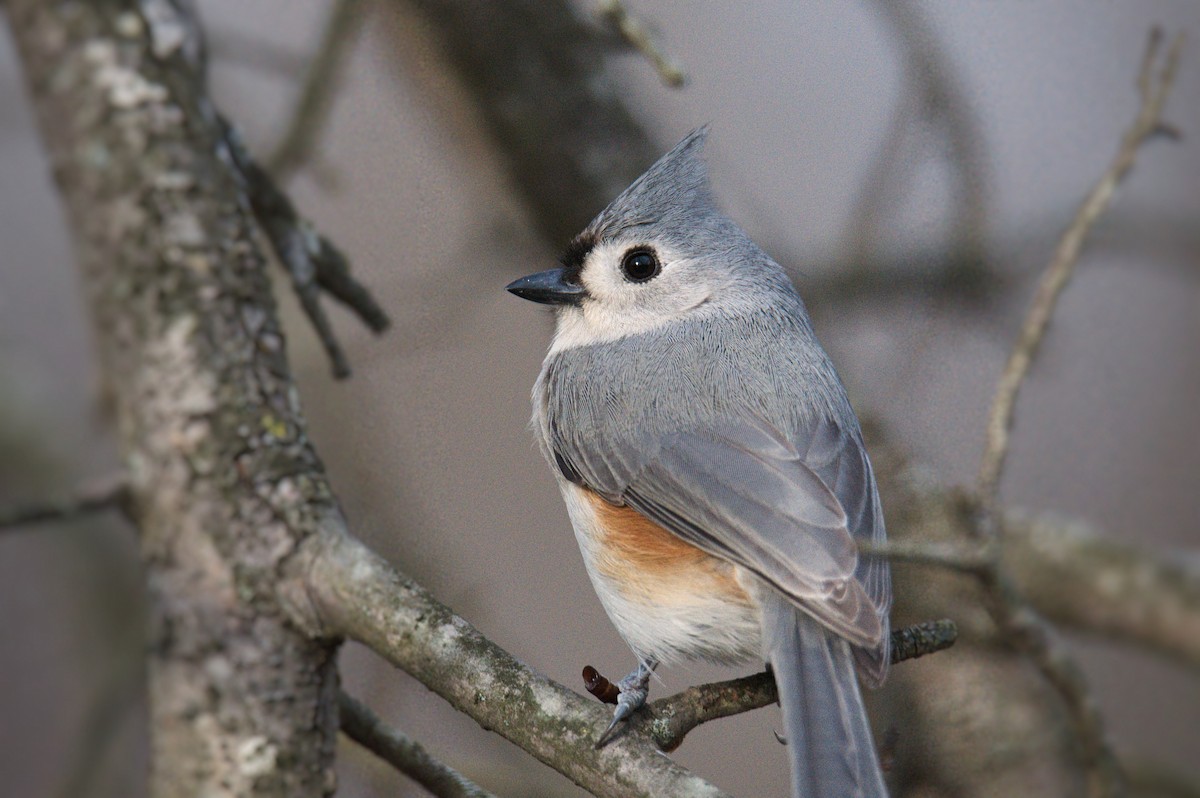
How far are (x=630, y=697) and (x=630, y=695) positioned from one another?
0.02 metres

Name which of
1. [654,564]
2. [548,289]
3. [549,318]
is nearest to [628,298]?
[548,289]

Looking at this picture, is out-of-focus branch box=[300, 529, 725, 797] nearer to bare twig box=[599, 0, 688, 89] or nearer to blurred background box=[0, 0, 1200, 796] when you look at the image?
blurred background box=[0, 0, 1200, 796]

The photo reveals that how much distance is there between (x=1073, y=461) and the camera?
1.80 meters

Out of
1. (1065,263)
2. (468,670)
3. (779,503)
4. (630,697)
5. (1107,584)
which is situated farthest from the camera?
(779,503)

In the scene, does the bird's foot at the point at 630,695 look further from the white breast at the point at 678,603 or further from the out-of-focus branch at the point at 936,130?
the out-of-focus branch at the point at 936,130

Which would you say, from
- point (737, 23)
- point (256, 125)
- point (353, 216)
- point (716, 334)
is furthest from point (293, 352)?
point (737, 23)

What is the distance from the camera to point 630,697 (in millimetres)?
1422

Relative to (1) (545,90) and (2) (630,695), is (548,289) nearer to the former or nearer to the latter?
(1) (545,90)

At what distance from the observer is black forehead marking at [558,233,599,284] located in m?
2.00

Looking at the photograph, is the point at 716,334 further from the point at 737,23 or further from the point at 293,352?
the point at 293,352

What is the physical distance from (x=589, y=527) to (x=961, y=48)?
105 centimetres

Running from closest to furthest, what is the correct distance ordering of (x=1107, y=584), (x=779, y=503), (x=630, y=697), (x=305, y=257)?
(x=1107, y=584), (x=630, y=697), (x=779, y=503), (x=305, y=257)

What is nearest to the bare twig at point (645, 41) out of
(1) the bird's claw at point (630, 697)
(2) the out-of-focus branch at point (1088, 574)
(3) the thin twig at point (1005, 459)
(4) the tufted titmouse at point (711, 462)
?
(4) the tufted titmouse at point (711, 462)

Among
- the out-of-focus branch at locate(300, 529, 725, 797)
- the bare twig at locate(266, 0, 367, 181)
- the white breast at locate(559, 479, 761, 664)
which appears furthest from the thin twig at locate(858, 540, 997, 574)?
the bare twig at locate(266, 0, 367, 181)
